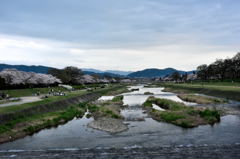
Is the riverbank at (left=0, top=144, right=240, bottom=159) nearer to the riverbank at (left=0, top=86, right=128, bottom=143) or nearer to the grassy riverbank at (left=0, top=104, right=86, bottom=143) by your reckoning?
the grassy riverbank at (left=0, top=104, right=86, bottom=143)

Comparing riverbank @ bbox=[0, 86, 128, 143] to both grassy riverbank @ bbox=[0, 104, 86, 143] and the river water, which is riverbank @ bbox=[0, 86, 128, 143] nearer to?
grassy riverbank @ bbox=[0, 104, 86, 143]

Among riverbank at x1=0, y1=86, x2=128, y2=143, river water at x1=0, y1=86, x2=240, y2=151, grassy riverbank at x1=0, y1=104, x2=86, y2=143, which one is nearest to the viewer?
river water at x1=0, y1=86, x2=240, y2=151

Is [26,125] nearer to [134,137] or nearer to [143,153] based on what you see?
[134,137]

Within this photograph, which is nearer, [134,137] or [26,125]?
[134,137]

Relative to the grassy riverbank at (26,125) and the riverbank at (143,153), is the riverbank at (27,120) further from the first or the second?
the riverbank at (143,153)

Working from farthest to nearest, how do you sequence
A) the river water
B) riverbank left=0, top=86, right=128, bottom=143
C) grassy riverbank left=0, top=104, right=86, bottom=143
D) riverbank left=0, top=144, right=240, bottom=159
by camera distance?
riverbank left=0, top=86, right=128, bottom=143, grassy riverbank left=0, top=104, right=86, bottom=143, the river water, riverbank left=0, top=144, right=240, bottom=159

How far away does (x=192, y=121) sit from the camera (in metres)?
31.5

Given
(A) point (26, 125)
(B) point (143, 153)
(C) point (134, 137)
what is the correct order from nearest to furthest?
(B) point (143, 153), (C) point (134, 137), (A) point (26, 125)

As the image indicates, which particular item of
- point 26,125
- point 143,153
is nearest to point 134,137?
point 143,153

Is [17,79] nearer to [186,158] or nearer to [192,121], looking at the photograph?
[192,121]

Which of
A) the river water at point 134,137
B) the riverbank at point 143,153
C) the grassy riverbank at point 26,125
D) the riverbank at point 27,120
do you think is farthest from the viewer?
the riverbank at point 27,120

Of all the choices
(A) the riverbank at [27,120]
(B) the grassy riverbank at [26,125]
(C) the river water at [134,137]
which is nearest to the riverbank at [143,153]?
(C) the river water at [134,137]

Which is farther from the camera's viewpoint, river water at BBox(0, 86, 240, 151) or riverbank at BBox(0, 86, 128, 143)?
riverbank at BBox(0, 86, 128, 143)

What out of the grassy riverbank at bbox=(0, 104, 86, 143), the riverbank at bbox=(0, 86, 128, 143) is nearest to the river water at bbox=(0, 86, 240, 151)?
the grassy riverbank at bbox=(0, 104, 86, 143)
